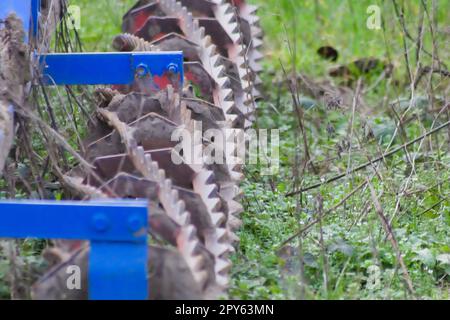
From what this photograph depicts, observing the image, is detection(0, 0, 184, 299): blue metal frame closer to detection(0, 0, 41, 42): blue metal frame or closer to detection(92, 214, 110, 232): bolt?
detection(92, 214, 110, 232): bolt

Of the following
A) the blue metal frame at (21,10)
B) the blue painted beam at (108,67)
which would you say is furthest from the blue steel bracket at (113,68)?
the blue metal frame at (21,10)

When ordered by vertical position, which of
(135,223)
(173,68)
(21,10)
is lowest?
(135,223)

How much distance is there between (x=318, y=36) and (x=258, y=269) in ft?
11.3

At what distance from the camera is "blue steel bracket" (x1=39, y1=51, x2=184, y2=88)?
329cm

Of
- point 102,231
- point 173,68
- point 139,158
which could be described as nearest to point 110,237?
point 102,231

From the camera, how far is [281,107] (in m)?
4.97

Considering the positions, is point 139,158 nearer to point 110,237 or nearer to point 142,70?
point 110,237

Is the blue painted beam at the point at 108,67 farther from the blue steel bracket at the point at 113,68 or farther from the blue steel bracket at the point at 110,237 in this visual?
the blue steel bracket at the point at 110,237

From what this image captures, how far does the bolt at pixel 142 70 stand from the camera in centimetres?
329

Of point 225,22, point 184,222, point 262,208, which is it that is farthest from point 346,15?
point 184,222

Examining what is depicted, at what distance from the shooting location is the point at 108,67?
332 cm

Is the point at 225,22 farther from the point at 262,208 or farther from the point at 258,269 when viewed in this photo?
the point at 258,269

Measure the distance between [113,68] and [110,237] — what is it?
1165 mm

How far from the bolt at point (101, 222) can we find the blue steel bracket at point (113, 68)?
3.64 feet
